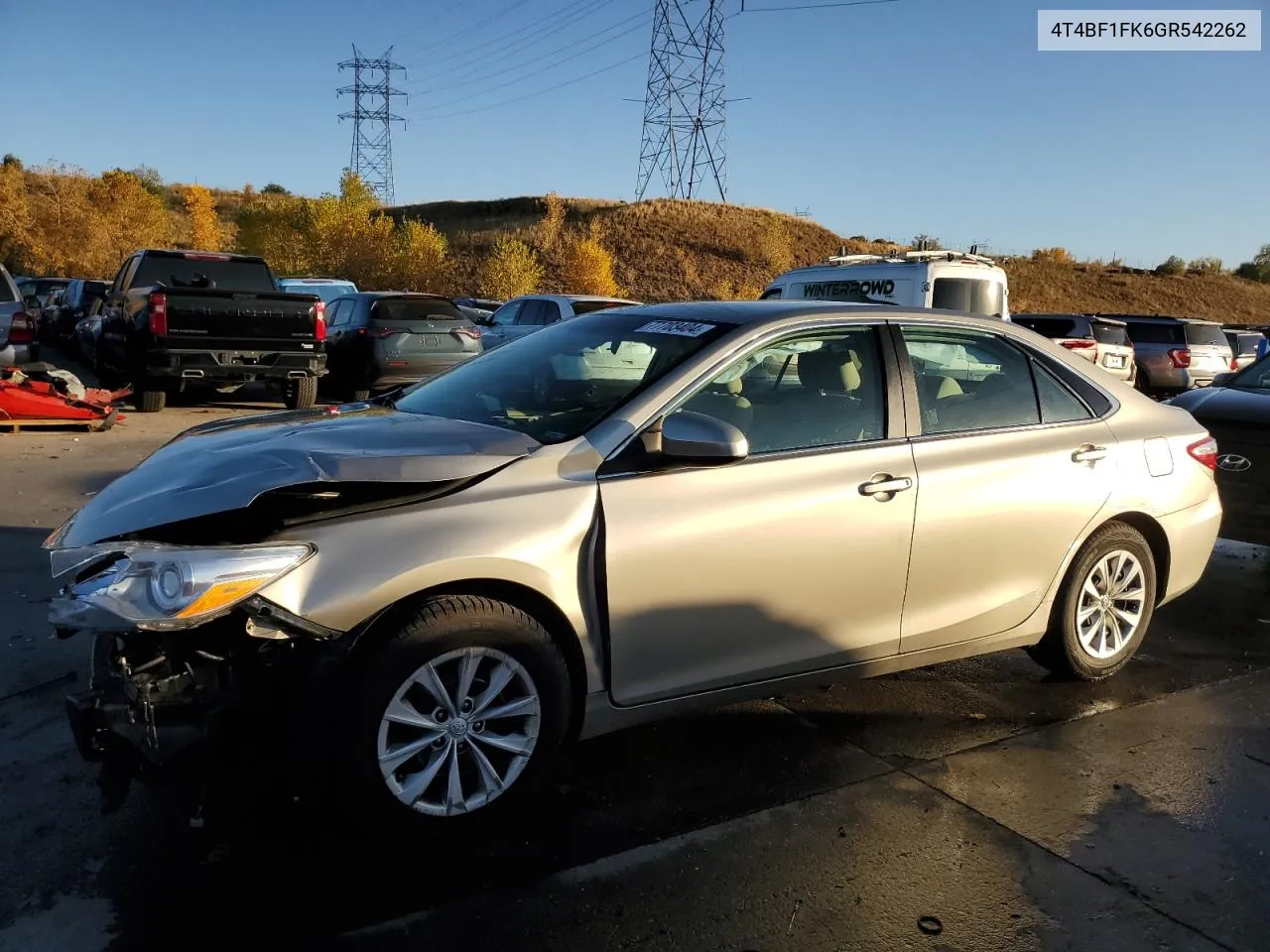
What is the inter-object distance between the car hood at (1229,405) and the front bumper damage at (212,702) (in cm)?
573

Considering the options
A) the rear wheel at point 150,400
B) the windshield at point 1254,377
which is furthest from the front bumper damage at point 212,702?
the rear wheel at point 150,400

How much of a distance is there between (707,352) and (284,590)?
1648 millimetres

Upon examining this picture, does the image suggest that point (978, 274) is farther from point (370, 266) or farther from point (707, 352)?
point (370, 266)

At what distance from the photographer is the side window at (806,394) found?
3.56 metres

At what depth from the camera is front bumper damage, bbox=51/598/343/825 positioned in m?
2.68

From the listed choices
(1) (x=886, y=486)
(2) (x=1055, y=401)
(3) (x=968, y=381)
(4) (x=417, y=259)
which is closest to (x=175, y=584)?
(1) (x=886, y=486)

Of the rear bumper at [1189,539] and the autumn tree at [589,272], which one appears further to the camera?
the autumn tree at [589,272]

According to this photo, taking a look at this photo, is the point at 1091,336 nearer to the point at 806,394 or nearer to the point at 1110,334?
the point at 1110,334

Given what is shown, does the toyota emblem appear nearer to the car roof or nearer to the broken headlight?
the car roof

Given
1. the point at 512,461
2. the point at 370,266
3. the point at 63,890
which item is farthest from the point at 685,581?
the point at 370,266

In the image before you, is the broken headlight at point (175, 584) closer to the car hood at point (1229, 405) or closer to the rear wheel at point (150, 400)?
the car hood at point (1229, 405)

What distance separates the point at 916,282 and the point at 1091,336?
6.62m

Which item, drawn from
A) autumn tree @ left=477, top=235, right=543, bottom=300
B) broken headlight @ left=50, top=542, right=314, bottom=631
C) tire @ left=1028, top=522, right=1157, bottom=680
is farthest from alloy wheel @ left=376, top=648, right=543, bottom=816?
autumn tree @ left=477, top=235, right=543, bottom=300

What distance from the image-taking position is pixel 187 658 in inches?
108
